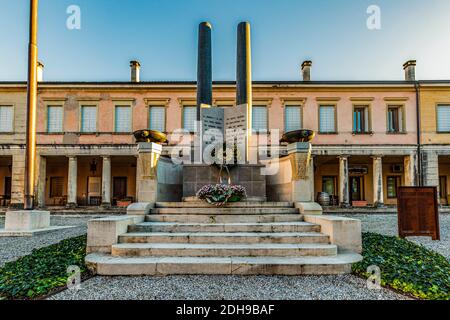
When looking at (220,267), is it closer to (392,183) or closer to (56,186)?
(392,183)

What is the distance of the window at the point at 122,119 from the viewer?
20.7 m

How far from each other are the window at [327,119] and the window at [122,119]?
13.5m

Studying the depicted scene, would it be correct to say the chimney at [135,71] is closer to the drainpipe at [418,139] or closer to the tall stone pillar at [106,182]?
the tall stone pillar at [106,182]

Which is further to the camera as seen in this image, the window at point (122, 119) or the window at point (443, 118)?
the window at point (122, 119)

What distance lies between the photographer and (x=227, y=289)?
12.6ft

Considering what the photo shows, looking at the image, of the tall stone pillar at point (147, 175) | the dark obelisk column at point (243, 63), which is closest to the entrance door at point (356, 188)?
the dark obelisk column at point (243, 63)

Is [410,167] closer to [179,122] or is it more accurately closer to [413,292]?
[179,122]

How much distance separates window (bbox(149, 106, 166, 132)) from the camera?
68.0 ft

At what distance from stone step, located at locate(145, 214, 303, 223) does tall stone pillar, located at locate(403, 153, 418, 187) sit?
17.0 meters

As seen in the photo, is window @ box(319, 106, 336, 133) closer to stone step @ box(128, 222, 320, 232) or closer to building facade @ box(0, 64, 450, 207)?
building facade @ box(0, 64, 450, 207)

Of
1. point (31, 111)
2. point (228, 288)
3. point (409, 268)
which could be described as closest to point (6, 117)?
point (31, 111)

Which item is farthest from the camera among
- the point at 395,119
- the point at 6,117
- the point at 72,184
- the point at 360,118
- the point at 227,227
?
the point at 360,118

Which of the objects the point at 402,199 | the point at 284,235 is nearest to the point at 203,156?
the point at 284,235

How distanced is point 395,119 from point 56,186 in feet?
84.4
